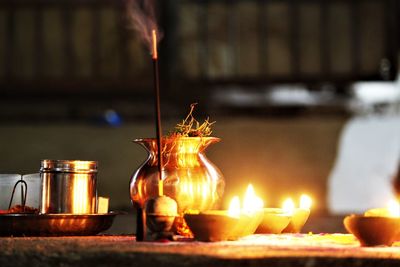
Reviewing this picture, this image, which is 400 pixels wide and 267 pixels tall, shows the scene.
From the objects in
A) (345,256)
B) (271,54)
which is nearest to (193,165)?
(345,256)

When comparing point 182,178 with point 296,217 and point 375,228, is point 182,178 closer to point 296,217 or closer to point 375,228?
point 296,217

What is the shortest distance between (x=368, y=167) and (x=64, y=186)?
4.86m

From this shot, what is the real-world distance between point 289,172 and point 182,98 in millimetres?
1282

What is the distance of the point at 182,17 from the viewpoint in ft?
26.5

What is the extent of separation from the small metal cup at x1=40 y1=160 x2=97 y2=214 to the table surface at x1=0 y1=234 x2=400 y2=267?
1.65 ft

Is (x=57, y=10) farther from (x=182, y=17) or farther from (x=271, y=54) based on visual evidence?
(x=271, y=54)

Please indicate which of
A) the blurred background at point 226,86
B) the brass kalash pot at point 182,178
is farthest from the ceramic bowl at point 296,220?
the blurred background at point 226,86

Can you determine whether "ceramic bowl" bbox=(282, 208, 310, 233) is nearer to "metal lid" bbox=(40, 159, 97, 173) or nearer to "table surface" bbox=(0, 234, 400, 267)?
"table surface" bbox=(0, 234, 400, 267)

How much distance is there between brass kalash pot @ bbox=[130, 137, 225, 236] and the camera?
11.9ft

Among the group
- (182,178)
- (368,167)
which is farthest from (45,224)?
(368,167)

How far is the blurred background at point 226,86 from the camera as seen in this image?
796 centimetres

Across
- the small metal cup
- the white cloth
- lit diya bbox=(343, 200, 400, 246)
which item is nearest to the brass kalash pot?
the small metal cup

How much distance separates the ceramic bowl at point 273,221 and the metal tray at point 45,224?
2.51 feet

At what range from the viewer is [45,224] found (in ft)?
12.4
